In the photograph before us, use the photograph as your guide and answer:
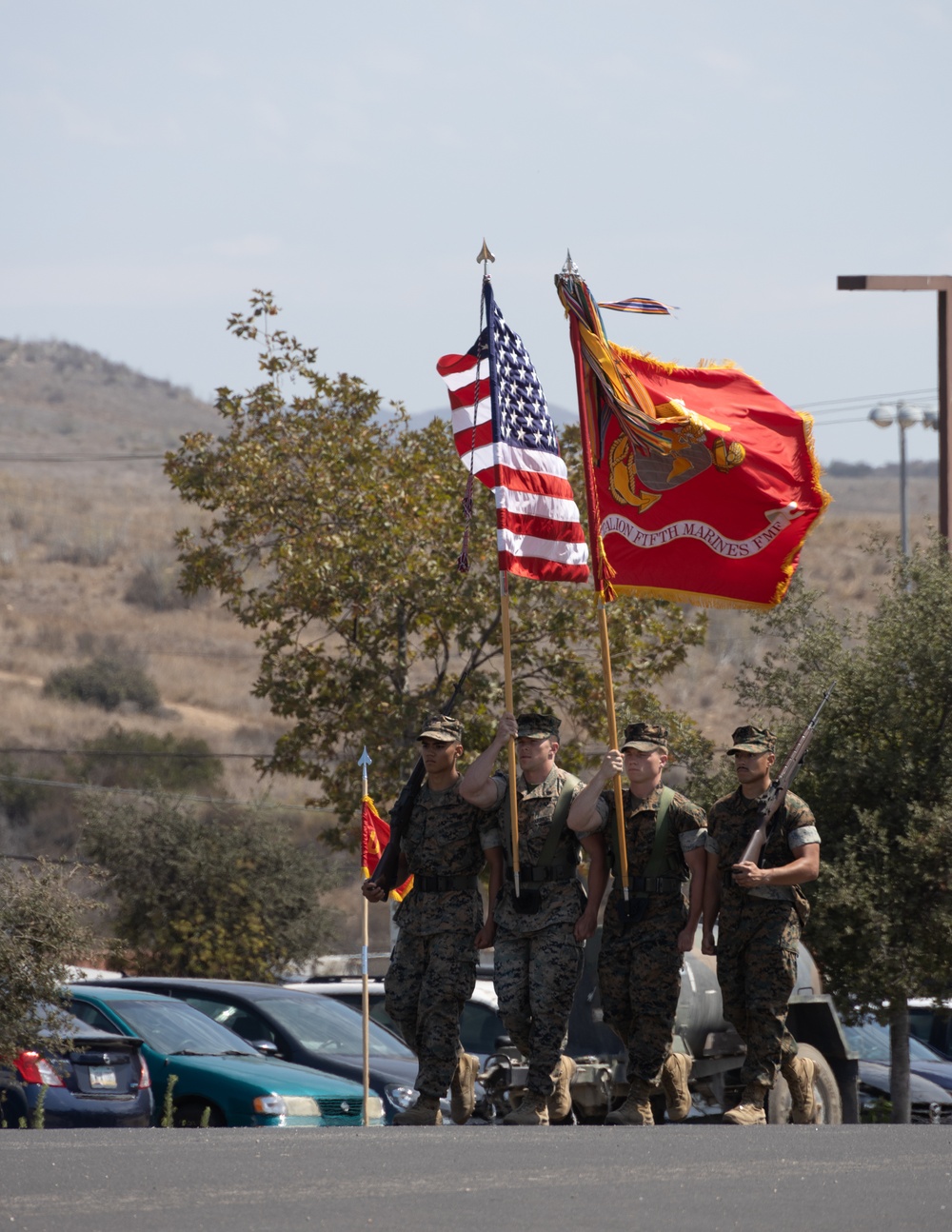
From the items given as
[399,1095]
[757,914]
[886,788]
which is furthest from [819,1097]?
[399,1095]

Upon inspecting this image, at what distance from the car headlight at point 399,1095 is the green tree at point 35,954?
8.63 ft

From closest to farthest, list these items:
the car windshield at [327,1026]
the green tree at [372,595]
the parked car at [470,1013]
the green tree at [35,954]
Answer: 1. the green tree at [35,954]
2. the car windshield at [327,1026]
3. the parked car at [470,1013]
4. the green tree at [372,595]

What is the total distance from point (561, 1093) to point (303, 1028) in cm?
537

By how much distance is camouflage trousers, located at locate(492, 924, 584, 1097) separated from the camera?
8.60 m

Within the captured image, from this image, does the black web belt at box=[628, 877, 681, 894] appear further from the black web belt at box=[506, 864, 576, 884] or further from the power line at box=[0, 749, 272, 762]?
the power line at box=[0, 749, 272, 762]

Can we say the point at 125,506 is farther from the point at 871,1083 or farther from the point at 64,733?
the point at 871,1083

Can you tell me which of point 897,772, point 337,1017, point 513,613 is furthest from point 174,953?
point 897,772

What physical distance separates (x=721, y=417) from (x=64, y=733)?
136ft

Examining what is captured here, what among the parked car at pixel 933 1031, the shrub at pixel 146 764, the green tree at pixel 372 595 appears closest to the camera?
the green tree at pixel 372 595

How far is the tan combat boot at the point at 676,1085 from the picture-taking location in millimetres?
9023

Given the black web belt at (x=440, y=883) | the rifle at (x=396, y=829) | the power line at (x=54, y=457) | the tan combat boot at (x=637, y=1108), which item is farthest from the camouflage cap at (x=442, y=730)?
the power line at (x=54, y=457)

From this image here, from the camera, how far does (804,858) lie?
876 centimetres

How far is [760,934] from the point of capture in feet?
29.0

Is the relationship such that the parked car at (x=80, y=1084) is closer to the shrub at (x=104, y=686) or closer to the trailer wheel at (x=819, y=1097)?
the trailer wheel at (x=819, y=1097)
